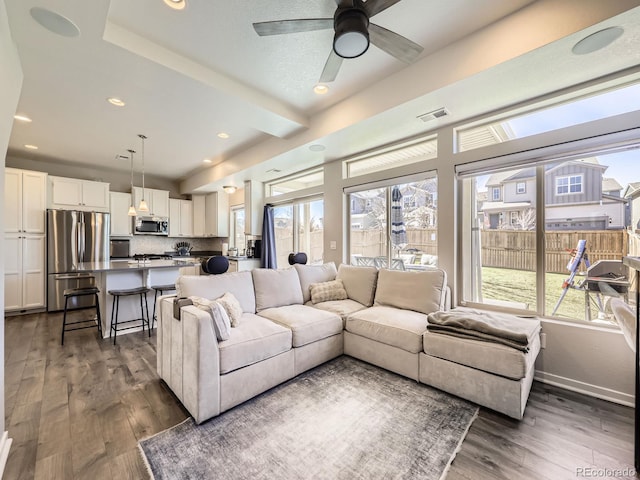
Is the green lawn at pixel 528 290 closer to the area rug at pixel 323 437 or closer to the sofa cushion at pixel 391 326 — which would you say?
the sofa cushion at pixel 391 326

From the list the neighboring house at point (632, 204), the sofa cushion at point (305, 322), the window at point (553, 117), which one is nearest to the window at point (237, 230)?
the sofa cushion at point (305, 322)

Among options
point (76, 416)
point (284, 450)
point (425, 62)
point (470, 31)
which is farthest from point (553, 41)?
point (76, 416)

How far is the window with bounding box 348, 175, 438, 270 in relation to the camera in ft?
11.6

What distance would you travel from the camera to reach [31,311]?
4574 mm

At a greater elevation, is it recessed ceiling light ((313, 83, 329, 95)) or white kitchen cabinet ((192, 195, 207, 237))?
recessed ceiling light ((313, 83, 329, 95))

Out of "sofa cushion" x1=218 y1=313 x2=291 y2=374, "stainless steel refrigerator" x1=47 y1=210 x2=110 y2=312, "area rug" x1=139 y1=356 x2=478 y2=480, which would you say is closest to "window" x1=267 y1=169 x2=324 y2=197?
"sofa cushion" x1=218 y1=313 x2=291 y2=374

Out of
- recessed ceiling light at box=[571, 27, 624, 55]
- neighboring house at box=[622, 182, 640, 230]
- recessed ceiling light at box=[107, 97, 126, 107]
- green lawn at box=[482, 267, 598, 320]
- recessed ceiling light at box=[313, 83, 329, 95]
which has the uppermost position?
recessed ceiling light at box=[313, 83, 329, 95]

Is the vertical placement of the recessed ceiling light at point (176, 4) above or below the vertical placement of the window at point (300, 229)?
above

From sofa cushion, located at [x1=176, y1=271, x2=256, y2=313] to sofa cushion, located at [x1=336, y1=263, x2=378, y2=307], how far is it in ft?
4.23

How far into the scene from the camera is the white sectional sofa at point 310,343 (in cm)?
186

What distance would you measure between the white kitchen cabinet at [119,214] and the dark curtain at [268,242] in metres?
3.03

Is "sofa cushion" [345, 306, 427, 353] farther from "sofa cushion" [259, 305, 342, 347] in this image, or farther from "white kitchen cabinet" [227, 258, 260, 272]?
"white kitchen cabinet" [227, 258, 260, 272]

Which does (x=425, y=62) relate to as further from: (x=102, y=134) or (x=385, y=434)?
(x=102, y=134)

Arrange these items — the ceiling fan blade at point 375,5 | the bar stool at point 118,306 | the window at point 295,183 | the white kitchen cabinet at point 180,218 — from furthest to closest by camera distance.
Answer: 1. the white kitchen cabinet at point 180,218
2. the window at point 295,183
3. the bar stool at point 118,306
4. the ceiling fan blade at point 375,5
